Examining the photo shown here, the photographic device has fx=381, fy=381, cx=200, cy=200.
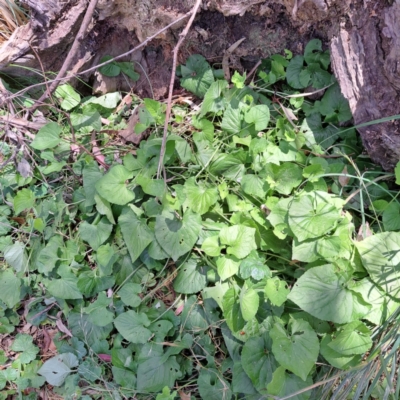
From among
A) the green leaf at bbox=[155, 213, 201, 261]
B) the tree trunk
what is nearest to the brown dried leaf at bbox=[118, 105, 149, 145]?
the tree trunk

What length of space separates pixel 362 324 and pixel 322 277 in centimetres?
20

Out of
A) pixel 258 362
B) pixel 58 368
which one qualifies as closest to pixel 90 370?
pixel 58 368

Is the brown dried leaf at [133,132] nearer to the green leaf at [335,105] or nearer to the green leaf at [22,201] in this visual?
the green leaf at [22,201]

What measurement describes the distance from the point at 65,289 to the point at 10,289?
1.01 feet

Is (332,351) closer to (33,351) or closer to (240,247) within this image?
(240,247)

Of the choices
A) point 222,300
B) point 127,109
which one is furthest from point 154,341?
point 127,109

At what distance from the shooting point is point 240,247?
1.48 m

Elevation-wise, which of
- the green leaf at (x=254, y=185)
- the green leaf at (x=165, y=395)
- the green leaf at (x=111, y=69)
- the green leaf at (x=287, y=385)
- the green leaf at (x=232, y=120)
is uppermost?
the green leaf at (x=111, y=69)

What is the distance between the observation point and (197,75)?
188 centimetres

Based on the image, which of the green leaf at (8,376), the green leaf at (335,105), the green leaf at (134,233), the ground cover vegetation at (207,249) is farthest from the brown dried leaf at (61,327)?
the green leaf at (335,105)

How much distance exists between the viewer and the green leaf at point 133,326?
5.14 ft

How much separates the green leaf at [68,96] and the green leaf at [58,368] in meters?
1.21

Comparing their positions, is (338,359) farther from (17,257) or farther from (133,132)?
(17,257)

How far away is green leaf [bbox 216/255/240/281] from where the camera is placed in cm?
149
